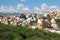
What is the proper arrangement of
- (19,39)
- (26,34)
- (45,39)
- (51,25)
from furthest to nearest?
1. (51,25)
2. (26,34)
3. (45,39)
4. (19,39)

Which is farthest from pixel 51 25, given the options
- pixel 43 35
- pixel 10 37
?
pixel 10 37

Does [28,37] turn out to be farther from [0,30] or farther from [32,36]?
[0,30]

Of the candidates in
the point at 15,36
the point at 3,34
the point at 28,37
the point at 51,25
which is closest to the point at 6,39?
the point at 3,34

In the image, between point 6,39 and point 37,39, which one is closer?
point 6,39

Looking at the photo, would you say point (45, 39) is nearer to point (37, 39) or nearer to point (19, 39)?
point (37, 39)

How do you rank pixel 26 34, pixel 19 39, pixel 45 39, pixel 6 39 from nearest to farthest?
1. pixel 6 39
2. pixel 19 39
3. pixel 45 39
4. pixel 26 34

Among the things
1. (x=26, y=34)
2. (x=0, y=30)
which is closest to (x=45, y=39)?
(x=26, y=34)

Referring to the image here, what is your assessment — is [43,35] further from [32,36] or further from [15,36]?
[15,36]

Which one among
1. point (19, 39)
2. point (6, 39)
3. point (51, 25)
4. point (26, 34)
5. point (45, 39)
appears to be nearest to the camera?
point (6, 39)

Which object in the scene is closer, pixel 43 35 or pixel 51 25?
pixel 43 35
